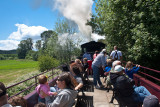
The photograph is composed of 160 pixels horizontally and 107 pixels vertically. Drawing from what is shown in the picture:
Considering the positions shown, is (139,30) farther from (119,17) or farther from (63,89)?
(63,89)

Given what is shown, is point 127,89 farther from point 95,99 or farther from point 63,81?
point 95,99

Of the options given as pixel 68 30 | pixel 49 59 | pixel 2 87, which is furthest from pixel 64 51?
pixel 2 87

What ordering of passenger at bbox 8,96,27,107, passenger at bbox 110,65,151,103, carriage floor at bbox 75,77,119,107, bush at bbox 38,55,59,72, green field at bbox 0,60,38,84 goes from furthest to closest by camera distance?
green field at bbox 0,60,38,84 → bush at bbox 38,55,59,72 → carriage floor at bbox 75,77,119,107 → passenger at bbox 110,65,151,103 → passenger at bbox 8,96,27,107

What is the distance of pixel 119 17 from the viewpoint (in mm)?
10297

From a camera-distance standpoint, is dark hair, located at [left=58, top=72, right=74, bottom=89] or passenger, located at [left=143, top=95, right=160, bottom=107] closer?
passenger, located at [left=143, top=95, right=160, bottom=107]

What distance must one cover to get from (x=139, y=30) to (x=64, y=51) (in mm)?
19671

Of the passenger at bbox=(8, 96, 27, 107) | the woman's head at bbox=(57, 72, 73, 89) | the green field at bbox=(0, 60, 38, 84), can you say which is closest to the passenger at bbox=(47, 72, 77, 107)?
the woman's head at bbox=(57, 72, 73, 89)

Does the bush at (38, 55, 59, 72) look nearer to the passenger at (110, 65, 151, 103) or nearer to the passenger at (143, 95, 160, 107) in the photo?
the passenger at (110, 65, 151, 103)

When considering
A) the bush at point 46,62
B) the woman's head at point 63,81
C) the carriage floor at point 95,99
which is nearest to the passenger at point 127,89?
the carriage floor at point 95,99

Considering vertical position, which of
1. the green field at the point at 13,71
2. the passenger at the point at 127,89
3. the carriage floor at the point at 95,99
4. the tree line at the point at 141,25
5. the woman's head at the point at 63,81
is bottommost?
the green field at the point at 13,71

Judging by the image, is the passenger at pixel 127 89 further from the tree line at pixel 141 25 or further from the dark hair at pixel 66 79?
the tree line at pixel 141 25

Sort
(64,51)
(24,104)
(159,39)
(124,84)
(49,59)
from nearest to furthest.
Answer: (24,104) → (124,84) → (159,39) → (49,59) → (64,51)

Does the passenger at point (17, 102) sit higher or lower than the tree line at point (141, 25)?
lower

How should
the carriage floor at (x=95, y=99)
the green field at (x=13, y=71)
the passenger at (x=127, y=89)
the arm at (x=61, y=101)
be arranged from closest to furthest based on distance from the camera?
the arm at (x=61, y=101)
the passenger at (x=127, y=89)
the carriage floor at (x=95, y=99)
the green field at (x=13, y=71)
